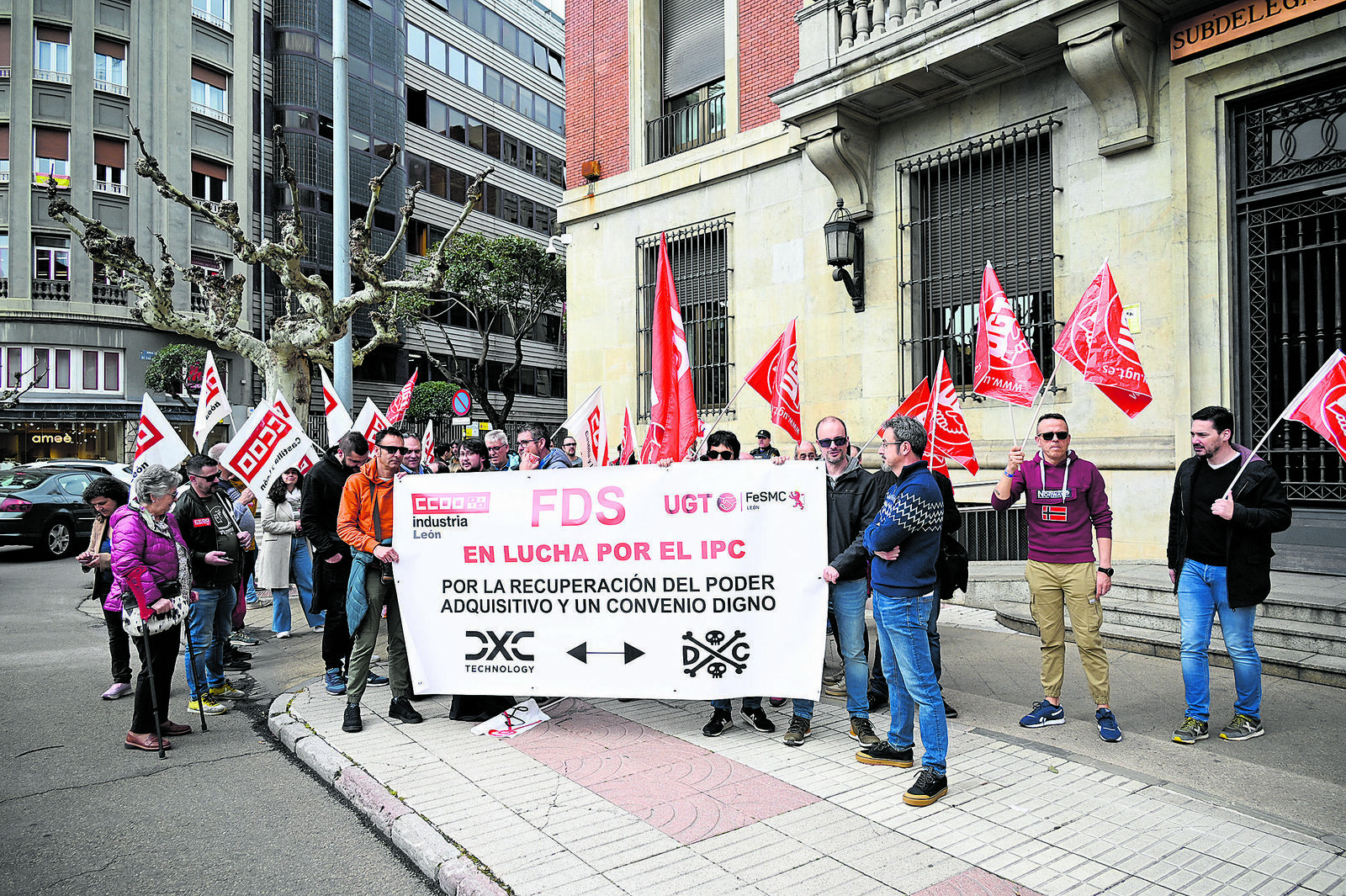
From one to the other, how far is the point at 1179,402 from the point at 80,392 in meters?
34.5

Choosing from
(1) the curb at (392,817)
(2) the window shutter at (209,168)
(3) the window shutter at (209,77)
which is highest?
(3) the window shutter at (209,77)

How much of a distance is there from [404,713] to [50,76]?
36455mm

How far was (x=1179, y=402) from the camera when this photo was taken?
9.81 m

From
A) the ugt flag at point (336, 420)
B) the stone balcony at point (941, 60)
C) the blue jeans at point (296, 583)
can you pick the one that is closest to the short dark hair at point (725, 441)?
the blue jeans at point (296, 583)

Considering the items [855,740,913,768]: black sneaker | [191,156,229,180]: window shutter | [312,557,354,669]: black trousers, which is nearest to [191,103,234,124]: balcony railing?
[191,156,229,180]: window shutter

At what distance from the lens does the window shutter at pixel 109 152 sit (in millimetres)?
32781

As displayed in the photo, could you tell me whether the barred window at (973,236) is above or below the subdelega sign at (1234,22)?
below

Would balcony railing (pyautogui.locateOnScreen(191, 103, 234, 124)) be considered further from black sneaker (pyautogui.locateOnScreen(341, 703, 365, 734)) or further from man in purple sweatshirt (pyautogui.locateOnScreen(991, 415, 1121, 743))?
man in purple sweatshirt (pyautogui.locateOnScreen(991, 415, 1121, 743))

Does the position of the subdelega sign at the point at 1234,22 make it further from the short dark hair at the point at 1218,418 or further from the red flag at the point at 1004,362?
the short dark hair at the point at 1218,418

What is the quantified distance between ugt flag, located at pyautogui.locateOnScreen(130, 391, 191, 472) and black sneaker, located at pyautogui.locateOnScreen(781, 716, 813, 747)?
22.3 ft

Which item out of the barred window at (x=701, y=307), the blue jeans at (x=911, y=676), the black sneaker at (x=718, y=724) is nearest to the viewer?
the blue jeans at (x=911, y=676)

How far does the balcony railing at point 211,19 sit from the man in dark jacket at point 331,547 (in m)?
35.8

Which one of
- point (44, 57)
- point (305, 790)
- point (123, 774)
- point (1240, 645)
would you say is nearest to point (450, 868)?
point (305, 790)

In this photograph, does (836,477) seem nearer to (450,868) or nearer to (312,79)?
(450,868)
